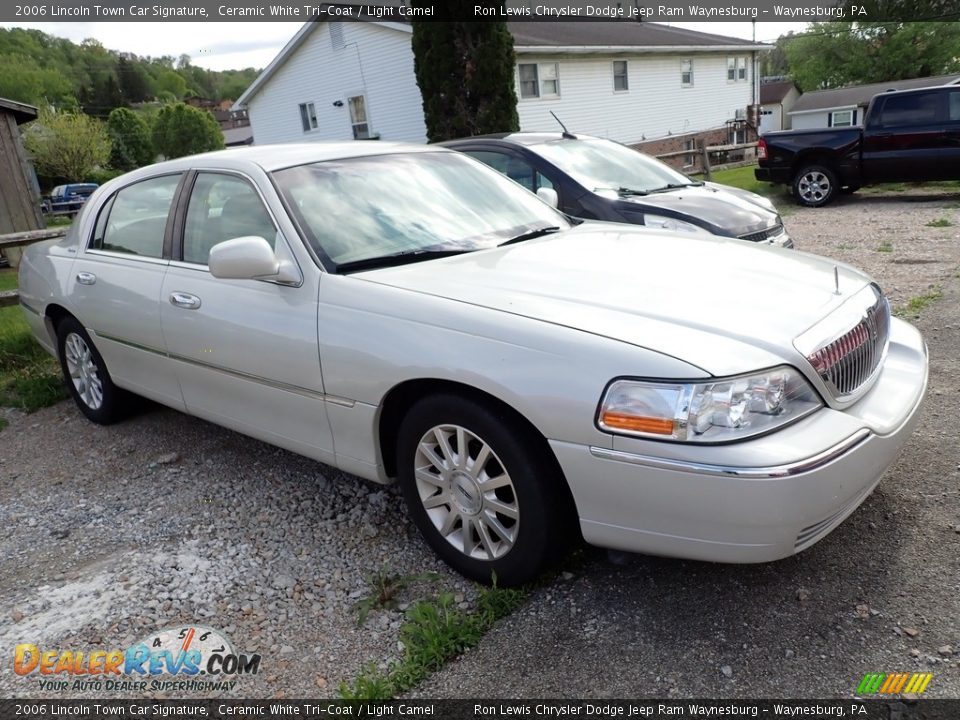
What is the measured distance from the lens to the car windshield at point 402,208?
10.9 feet

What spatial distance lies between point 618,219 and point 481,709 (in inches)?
197

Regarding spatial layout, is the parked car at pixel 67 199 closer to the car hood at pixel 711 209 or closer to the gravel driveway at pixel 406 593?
the car hood at pixel 711 209

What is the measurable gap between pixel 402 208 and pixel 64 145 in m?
50.2

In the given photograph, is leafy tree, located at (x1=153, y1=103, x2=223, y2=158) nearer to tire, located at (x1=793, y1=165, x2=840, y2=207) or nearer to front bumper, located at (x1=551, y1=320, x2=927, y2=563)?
tire, located at (x1=793, y1=165, x2=840, y2=207)

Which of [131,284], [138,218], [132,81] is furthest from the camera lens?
[132,81]

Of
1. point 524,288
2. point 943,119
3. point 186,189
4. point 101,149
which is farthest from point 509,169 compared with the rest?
point 101,149

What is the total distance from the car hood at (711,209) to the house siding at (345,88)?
53.0 feet

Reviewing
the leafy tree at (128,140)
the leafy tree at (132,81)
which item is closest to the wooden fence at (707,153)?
the leafy tree at (128,140)

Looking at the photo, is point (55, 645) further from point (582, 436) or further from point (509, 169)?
point (509, 169)

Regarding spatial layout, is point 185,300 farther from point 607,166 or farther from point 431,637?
point 607,166

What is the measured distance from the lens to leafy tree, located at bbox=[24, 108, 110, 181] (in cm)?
4547

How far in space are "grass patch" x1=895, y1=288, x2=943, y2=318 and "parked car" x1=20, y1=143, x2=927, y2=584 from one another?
271cm

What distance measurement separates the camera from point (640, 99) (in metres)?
26.4

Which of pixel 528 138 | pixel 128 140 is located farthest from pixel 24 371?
pixel 128 140
